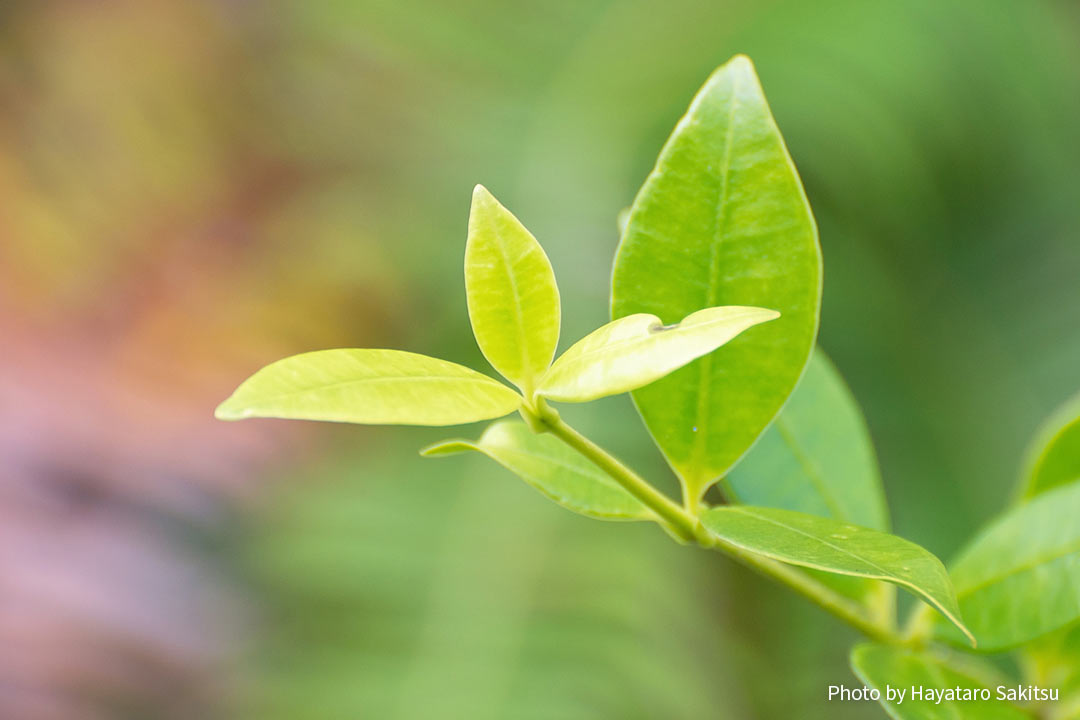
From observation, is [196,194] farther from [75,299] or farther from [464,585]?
[464,585]

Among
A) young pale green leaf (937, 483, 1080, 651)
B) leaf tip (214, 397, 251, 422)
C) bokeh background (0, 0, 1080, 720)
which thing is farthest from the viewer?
bokeh background (0, 0, 1080, 720)

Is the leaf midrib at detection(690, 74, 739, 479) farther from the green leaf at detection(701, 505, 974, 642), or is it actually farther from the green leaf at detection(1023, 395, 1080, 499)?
the green leaf at detection(1023, 395, 1080, 499)

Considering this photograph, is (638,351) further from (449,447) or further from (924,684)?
(924,684)

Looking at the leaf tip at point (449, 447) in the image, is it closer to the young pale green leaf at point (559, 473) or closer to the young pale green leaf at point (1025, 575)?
the young pale green leaf at point (559, 473)

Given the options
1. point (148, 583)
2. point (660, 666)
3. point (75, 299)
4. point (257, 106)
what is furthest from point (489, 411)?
point (257, 106)

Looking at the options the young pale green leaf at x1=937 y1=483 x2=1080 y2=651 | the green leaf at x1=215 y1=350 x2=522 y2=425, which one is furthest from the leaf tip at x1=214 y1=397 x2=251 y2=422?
the young pale green leaf at x1=937 y1=483 x2=1080 y2=651

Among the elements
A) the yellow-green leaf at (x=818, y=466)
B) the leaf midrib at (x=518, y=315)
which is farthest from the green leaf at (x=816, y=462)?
the leaf midrib at (x=518, y=315)
